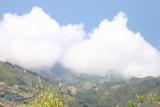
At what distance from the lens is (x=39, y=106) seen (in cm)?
12094

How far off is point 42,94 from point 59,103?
21.3 feet

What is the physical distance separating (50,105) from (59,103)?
276 centimetres

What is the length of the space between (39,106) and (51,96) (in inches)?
184

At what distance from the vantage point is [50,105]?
397 ft

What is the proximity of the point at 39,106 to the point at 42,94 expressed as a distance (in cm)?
493

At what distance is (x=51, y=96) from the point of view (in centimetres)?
12244

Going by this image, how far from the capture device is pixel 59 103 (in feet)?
400

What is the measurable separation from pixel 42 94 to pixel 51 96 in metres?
3.68

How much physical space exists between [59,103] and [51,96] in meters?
3.20

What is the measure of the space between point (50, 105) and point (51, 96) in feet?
9.40

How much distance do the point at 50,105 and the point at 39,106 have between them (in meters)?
3.24

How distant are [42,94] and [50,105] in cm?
535
